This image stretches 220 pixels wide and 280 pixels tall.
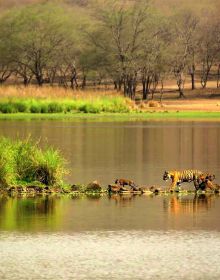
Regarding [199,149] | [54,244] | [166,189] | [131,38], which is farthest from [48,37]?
[54,244]

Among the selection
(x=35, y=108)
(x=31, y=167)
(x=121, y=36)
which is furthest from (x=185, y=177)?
(x=121, y=36)

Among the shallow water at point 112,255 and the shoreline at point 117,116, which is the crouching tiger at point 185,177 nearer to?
the shallow water at point 112,255

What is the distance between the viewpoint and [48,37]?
107 meters

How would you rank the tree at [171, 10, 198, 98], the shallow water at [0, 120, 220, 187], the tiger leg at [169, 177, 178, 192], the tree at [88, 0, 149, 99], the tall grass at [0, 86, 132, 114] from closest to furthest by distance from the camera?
the tiger leg at [169, 177, 178, 192], the shallow water at [0, 120, 220, 187], the tall grass at [0, 86, 132, 114], the tree at [88, 0, 149, 99], the tree at [171, 10, 198, 98]

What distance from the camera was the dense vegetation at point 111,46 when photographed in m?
94.3

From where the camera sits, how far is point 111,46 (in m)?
96.5

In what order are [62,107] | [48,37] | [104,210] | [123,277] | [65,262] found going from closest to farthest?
1. [123,277]
2. [65,262]
3. [104,210]
4. [62,107]
5. [48,37]

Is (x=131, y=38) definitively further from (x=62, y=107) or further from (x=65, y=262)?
(x=65, y=262)

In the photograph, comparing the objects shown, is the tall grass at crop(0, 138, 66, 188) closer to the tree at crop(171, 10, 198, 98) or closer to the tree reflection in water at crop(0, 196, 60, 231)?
the tree reflection in water at crop(0, 196, 60, 231)

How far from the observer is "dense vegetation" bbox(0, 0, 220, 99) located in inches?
3713

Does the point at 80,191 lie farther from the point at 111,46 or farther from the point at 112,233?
the point at 111,46

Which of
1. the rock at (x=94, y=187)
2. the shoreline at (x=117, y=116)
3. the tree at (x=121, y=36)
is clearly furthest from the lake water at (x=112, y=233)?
the tree at (x=121, y=36)

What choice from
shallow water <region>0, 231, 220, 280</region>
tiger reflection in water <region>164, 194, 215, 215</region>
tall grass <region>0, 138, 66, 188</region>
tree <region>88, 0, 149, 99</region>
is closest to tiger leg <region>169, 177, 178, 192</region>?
tiger reflection in water <region>164, 194, 215, 215</region>

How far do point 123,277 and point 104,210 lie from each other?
5.93 metres
